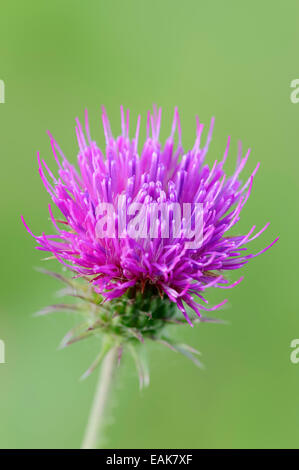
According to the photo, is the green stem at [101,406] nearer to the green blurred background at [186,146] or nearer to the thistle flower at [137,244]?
the thistle flower at [137,244]

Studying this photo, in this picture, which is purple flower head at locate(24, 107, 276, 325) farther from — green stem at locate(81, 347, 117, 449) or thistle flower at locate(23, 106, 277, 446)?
green stem at locate(81, 347, 117, 449)

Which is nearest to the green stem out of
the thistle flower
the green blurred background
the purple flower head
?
the thistle flower

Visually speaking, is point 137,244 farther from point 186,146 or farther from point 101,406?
point 186,146

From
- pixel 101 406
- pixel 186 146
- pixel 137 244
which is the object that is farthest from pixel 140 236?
pixel 186 146

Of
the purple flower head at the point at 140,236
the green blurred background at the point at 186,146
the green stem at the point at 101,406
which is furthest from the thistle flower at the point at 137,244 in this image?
the green blurred background at the point at 186,146
